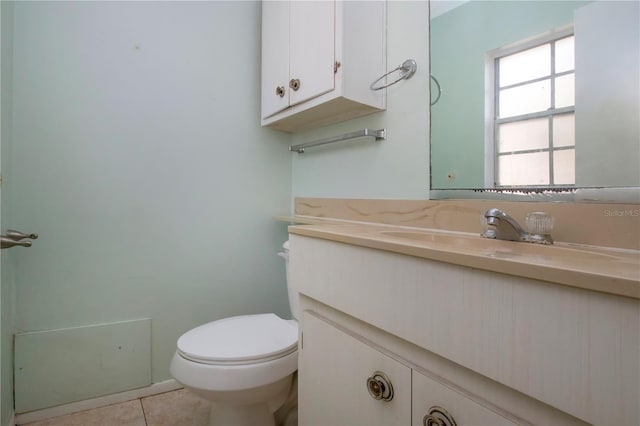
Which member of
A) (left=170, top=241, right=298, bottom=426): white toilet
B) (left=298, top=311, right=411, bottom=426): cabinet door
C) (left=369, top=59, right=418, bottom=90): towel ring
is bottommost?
(left=170, top=241, right=298, bottom=426): white toilet

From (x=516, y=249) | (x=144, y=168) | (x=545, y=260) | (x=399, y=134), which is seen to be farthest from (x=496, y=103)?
(x=144, y=168)

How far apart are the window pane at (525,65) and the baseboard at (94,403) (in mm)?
1734

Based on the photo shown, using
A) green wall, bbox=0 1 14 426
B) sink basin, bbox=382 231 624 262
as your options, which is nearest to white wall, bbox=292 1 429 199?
sink basin, bbox=382 231 624 262

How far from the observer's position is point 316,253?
77 centimetres

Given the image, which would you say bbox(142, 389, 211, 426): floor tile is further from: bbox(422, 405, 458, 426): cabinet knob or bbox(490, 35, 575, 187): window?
bbox(490, 35, 575, 187): window

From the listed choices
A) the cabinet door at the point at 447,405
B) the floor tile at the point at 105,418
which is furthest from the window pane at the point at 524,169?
the floor tile at the point at 105,418

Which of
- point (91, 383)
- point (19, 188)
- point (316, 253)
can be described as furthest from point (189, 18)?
point (91, 383)

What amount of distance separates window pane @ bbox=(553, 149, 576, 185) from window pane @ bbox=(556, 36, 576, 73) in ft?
0.66

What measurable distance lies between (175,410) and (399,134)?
1.41 metres

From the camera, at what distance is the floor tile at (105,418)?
3.86ft

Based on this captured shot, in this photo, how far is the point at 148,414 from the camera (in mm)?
1241

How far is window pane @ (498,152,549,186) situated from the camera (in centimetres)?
77

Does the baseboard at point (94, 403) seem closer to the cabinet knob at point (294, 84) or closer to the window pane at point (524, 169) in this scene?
the cabinet knob at point (294, 84)

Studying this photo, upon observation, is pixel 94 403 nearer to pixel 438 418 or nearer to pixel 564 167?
pixel 438 418
